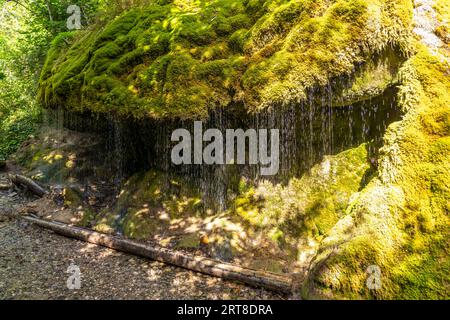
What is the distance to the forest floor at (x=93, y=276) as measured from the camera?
5.92 m

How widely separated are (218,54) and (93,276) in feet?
19.4

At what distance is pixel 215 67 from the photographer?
7.50m

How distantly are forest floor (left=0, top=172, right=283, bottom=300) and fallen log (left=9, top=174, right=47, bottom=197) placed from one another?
3324 mm

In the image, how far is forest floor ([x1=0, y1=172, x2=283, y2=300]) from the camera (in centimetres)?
592

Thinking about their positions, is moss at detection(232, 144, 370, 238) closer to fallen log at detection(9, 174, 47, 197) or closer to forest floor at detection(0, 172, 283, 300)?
forest floor at detection(0, 172, 283, 300)

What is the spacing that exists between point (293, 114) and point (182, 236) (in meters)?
4.05
